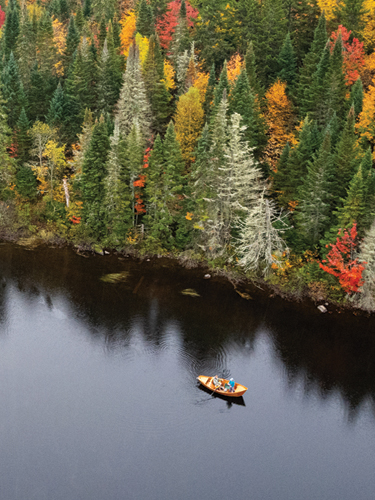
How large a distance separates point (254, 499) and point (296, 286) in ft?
92.2

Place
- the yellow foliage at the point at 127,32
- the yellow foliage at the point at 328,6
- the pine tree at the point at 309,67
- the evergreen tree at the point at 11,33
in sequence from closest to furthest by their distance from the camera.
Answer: the pine tree at the point at 309,67 → the yellow foliage at the point at 328,6 → the yellow foliage at the point at 127,32 → the evergreen tree at the point at 11,33

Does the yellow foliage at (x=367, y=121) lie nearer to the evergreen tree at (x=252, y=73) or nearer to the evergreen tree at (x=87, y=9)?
the evergreen tree at (x=252, y=73)

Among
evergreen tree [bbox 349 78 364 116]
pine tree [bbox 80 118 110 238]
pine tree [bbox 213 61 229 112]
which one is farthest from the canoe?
evergreen tree [bbox 349 78 364 116]

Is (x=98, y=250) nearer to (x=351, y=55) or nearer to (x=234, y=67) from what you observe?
(x=234, y=67)

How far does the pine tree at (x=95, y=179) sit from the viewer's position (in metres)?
64.2

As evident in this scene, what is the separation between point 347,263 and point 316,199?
798cm

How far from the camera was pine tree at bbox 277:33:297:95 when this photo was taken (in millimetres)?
75750

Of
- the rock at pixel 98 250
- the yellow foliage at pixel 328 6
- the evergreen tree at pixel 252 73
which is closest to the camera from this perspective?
the rock at pixel 98 250

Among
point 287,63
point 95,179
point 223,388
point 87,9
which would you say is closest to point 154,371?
point 223,388

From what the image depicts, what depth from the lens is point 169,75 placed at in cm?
7850

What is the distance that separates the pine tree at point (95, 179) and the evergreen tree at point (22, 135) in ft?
38.6

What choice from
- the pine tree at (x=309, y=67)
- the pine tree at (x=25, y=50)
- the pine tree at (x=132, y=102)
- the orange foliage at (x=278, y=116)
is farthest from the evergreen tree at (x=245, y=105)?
the pine tree at (x=25, y=50)

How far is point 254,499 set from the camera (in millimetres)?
35188

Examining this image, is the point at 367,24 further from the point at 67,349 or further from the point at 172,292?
the point at 67,349
